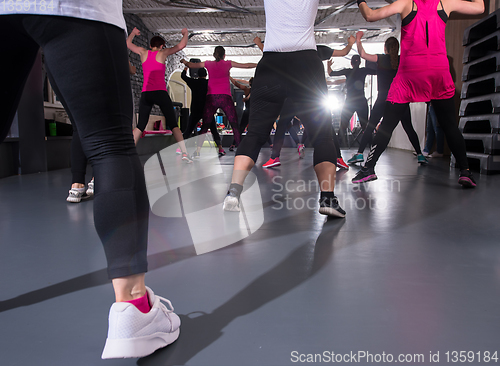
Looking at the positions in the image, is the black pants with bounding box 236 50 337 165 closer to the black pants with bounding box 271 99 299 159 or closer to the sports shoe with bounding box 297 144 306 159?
the black pants with bounding box 271 99 299 159

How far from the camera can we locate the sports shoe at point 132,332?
2.03 feet

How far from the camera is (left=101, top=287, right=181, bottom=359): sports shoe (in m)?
0.62

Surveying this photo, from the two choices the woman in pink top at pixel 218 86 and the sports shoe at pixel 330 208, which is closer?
the sports shoe at pixel 330 208

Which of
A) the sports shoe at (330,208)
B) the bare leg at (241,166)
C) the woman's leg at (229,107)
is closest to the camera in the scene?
the sports shoe at (330,208)

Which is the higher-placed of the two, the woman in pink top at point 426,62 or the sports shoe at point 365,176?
the woman in pink top at point 426,62

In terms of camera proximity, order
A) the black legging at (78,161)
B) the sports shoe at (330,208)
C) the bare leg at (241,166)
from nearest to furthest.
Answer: the sports shoe at (330,208)
the bare leg at (241,166)
the black legging at (78,161)

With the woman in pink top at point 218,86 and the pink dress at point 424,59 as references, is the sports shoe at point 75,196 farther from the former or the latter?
the woman in pink top at point 218,86

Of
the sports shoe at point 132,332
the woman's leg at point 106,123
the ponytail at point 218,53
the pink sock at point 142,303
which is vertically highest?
the ponytail at point 218,53

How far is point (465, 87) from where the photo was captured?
363 centimetres

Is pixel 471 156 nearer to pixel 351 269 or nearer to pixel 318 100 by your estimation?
pixel 318 100

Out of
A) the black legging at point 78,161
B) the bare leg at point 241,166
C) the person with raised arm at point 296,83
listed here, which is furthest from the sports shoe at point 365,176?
the black legging at point 78,161

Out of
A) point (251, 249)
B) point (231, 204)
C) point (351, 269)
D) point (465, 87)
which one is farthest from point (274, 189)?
point (465, 87)

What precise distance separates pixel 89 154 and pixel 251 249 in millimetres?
754

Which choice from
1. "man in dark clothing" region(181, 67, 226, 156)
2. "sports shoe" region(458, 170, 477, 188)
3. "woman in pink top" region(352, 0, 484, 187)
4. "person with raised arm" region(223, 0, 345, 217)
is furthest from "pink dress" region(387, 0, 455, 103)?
"man in dark clothing" region(181, 67, 226, 156)
